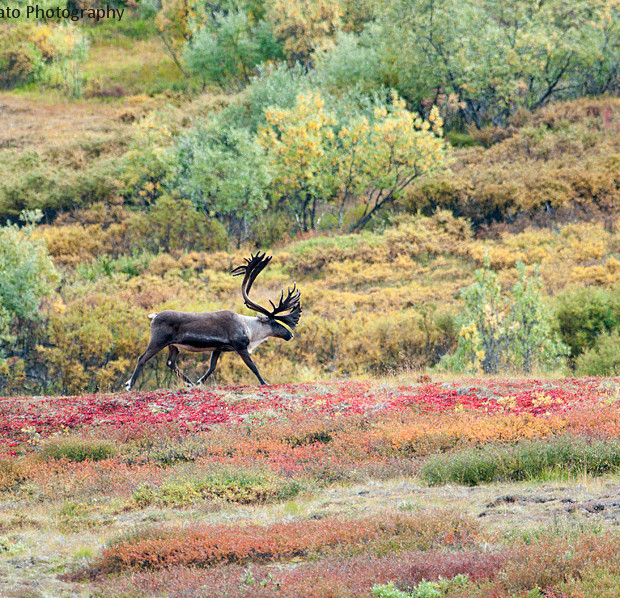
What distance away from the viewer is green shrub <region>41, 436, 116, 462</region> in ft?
36.9

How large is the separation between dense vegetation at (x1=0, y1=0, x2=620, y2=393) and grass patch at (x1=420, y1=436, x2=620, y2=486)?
9100 millimetres

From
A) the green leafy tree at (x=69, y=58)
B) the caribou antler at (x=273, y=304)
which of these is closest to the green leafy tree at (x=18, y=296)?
the caribou antler at (x=273, y=304)

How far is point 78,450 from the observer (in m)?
11.3

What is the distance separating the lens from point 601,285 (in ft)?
86.9

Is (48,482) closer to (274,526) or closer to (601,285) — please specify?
(274,526)

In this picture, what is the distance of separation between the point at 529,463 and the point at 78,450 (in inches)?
257

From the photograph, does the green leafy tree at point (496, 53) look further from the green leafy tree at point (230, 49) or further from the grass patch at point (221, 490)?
the grass patch at point (221, 490)

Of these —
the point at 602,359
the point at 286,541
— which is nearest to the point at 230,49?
the point at 602,359

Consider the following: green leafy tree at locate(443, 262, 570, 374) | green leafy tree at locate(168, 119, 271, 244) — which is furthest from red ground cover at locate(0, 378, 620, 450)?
green leafy tree at locate(168, 119, 271, 244)

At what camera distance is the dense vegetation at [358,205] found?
2180 cm

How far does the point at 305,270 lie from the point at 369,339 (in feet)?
39.9

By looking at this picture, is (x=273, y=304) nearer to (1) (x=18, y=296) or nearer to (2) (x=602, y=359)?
(2) (x=602, y=359)

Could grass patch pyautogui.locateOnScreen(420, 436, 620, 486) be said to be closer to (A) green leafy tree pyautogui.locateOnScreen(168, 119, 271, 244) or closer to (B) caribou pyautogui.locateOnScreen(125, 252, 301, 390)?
(B) caribou pyautogui.locateOnScreen(125, 252, 301, 390)

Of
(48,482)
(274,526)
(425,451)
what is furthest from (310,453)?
(48,482)
